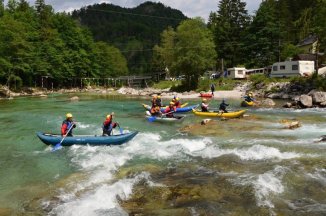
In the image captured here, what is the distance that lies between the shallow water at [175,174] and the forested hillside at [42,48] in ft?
135

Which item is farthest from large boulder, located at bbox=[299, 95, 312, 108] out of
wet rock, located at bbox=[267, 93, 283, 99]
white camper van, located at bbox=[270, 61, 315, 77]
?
white camper van, located at bbox=[270, 61, 315, 77]

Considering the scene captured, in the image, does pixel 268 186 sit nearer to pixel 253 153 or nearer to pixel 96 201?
pixel 253 153

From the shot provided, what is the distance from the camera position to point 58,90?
76125 millimetres

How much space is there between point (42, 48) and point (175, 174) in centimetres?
6318

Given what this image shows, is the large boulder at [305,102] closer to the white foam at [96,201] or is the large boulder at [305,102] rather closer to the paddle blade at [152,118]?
the paddle blade at [152,118]

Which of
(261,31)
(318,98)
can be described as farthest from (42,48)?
(318,98)

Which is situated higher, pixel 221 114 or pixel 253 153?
pixel 221 114

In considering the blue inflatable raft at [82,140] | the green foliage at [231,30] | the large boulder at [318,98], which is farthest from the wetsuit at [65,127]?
the green foliage at [231,30]

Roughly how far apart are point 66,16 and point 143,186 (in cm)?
7816

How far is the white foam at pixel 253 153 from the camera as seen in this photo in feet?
46.7

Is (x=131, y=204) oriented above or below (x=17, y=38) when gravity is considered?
below

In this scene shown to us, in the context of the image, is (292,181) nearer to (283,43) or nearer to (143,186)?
(143,186)

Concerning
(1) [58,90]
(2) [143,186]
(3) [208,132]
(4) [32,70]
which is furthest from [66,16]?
(2) [143,186]

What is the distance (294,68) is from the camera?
169 ft
